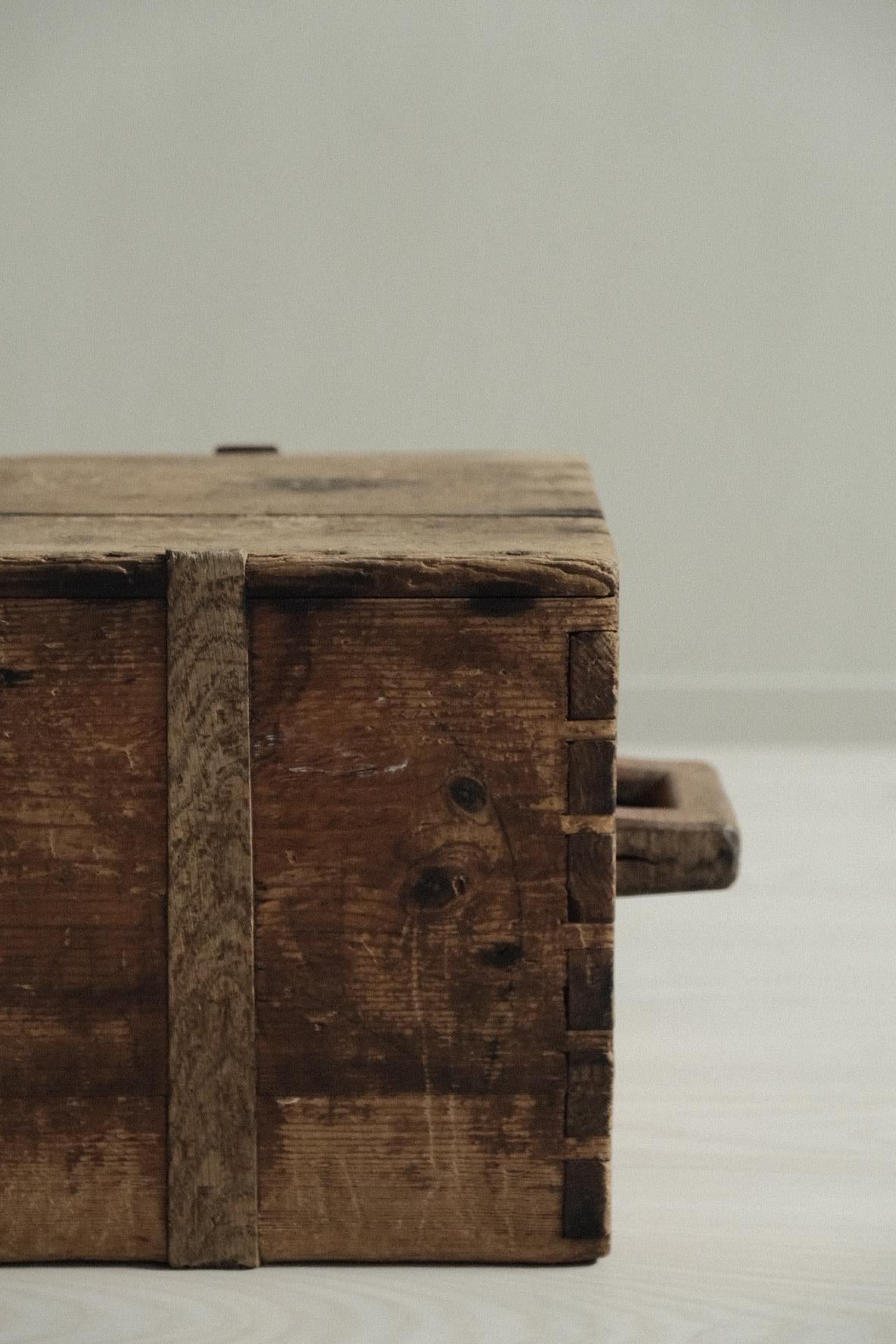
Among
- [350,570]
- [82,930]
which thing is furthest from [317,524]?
[82,930]

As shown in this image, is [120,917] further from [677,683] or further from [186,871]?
[677,683]

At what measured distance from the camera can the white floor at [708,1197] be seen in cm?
91

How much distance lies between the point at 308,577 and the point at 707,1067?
22.3 inches

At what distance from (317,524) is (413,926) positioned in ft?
0.93

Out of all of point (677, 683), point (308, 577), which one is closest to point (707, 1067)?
point (308, 577)

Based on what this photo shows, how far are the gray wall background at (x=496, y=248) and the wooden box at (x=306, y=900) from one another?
4.59ft

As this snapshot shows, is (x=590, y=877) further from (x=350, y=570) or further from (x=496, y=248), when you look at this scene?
(x=496, y=248)

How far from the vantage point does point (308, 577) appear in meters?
0.91

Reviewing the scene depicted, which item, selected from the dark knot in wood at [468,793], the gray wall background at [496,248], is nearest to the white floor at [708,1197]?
the dark knot in wood at [468,793]

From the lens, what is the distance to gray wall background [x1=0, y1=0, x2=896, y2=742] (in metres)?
2.31

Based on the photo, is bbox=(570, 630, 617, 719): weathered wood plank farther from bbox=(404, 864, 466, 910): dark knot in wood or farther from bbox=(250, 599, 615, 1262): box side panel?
bbox=(404, 864, 466, 910): dark knot in wood

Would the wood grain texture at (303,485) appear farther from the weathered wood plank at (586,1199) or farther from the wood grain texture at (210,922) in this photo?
the weathered wood plank at (586,1199)

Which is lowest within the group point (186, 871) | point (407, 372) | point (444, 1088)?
point (444, 1088)

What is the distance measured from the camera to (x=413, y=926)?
0.93 meters
